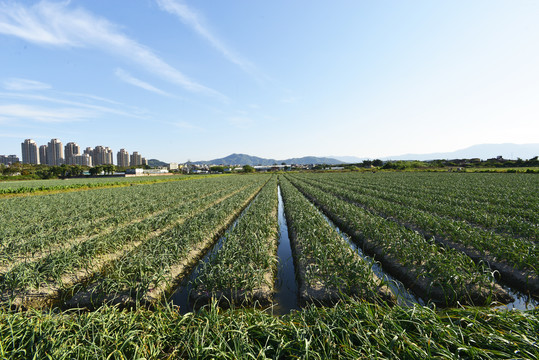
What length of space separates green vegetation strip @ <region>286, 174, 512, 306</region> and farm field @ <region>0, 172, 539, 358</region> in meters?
0.04

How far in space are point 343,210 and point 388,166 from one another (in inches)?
4323

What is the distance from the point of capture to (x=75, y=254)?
6.42 m

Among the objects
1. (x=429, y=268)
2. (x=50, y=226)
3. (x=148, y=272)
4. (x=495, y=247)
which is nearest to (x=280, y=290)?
(x=148, y=272)

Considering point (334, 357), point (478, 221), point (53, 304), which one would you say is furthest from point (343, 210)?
point (53, 304)

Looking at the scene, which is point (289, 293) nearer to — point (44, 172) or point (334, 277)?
point (334, 277)

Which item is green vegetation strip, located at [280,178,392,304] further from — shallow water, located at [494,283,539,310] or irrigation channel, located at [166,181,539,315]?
shallow water, located at [494,283,539,310]

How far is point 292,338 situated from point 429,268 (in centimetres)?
451

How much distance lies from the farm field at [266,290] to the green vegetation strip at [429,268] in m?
0.04

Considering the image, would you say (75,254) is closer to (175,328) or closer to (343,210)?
(175,328)

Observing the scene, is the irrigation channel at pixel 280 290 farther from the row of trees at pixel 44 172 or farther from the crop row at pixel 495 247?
the row of trees at pixel 44 172

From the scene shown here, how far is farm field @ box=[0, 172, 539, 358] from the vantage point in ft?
9.20

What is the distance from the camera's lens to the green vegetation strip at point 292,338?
257 cm

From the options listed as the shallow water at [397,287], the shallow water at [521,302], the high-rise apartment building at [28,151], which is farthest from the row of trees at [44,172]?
the high-rise apartment building at [28,151]

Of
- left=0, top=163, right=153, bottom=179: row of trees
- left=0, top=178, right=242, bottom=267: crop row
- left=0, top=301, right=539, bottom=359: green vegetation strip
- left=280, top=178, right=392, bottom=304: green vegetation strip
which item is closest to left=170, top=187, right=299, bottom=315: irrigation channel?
left=280, top=178, right=392, bottom=304: green vegetation strip
